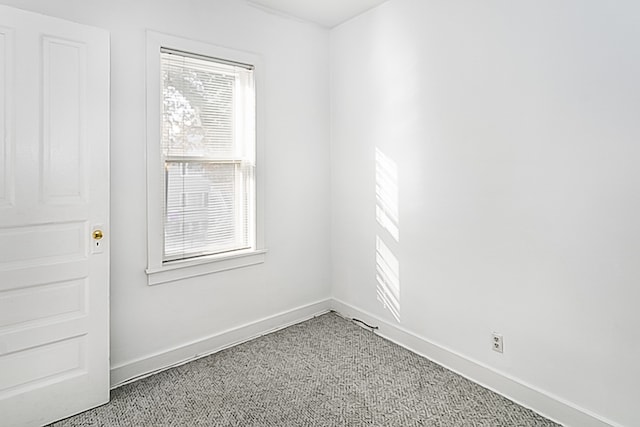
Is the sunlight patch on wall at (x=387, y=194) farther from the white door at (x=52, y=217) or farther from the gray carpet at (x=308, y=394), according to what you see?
the white door at (x=52, y=217)

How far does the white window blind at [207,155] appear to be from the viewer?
2.54 metres

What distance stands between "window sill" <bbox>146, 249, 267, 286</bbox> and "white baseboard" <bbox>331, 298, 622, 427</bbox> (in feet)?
3.64

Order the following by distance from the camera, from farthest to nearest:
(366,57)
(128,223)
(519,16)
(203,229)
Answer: (366,57) → (203,229) → (128,223) → (519,16)

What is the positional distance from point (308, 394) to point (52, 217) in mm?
1719

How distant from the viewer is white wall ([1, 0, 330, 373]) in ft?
7.50

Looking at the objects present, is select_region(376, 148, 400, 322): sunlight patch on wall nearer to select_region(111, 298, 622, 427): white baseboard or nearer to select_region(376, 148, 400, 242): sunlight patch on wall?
select_region(376, 148, 400, 242): sunlight patch on wall

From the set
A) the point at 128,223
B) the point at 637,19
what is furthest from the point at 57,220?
the point at 637,19

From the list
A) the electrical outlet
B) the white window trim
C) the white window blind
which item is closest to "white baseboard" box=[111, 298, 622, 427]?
the electrical outlet

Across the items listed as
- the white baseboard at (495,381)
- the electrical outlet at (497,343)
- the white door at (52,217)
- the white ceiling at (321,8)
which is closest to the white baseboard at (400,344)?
the white baseboard at (495,381)

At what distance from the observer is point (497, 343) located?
224cm

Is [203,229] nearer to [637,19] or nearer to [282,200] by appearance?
[282,200]

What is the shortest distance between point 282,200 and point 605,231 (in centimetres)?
218

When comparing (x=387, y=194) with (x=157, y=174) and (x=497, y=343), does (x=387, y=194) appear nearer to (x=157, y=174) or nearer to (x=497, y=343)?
(x=497, y=343)

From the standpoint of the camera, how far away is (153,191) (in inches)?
95.3
